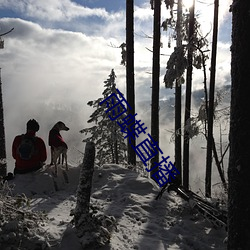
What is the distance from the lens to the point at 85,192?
5.68 m

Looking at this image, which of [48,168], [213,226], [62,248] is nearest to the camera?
[62,248]

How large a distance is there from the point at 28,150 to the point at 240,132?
6.60 m

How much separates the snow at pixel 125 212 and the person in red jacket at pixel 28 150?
1.03 feet

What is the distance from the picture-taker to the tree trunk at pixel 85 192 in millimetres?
5523

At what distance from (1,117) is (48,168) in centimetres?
240

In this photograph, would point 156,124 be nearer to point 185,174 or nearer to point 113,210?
point 185,174

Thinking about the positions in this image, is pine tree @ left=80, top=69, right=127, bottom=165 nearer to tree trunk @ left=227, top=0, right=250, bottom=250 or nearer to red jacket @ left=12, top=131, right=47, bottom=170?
red jacket @ left=12, top=131, right=47, bottom=170

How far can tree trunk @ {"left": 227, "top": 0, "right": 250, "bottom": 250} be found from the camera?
4387mm

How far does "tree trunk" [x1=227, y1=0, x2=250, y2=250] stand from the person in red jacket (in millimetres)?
6280

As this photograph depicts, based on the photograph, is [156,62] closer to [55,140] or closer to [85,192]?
[55,140]

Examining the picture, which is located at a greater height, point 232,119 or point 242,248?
point 232,119

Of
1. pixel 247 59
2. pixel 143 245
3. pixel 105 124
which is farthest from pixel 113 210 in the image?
pixel 105 124

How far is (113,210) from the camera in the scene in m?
7.36

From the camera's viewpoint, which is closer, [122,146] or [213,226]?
[213,226]
